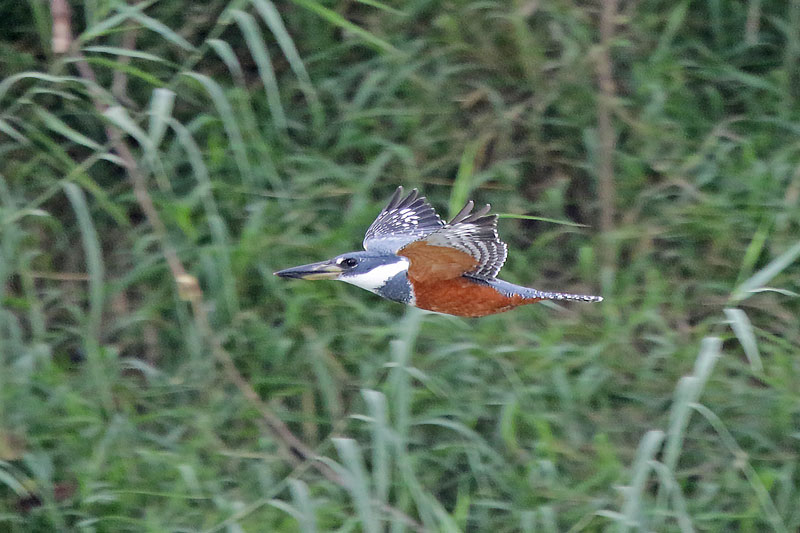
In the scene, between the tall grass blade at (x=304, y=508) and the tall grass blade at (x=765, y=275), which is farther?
the tall grass blade at (x=765, y=275)

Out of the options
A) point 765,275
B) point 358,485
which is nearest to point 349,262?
point 358,485

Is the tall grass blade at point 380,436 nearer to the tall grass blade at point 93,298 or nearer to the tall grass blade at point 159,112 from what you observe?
the tall grass blade at point 93,298

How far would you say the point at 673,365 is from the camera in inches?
140

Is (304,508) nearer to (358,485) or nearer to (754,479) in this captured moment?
(358,485)

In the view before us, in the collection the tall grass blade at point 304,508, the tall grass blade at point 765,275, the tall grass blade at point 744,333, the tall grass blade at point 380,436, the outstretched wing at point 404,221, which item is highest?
the outstretched wing at point 404,221

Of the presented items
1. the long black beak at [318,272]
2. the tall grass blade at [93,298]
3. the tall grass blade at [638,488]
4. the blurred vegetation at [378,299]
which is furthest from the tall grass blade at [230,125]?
the tall grass blade at [638,488]

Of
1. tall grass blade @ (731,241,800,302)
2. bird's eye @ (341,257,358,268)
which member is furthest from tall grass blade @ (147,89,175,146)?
tall grass blade @ (731,241,800,302)

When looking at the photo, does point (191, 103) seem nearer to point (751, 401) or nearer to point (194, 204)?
point (194, 204)

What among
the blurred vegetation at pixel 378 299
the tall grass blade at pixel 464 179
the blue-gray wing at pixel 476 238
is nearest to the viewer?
the blue-gray wing at pixel 476 238

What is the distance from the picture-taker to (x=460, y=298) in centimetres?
281

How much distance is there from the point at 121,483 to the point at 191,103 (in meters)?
1.42

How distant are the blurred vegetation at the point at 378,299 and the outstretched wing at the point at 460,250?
51 centimetres

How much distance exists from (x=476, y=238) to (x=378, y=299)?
3.70 feet

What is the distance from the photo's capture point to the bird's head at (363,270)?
274 cm
